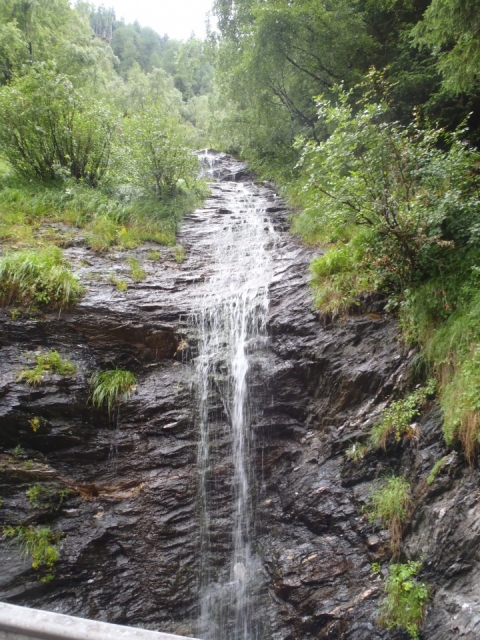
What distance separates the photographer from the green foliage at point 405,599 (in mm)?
3715

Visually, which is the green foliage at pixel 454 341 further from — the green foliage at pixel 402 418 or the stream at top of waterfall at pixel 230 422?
the stream at top of waterfall at pixel 230 422

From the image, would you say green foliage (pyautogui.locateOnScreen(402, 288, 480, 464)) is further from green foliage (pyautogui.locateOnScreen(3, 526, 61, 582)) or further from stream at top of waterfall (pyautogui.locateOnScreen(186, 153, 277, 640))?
green foliage (pyautogui.locateOnScreen(3, 526, 61, 582))

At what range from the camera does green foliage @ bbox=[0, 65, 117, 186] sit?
916cm

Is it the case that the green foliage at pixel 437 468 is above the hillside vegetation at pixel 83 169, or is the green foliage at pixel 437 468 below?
below

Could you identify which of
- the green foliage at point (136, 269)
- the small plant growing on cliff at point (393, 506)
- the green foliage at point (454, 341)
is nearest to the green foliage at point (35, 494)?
the green foliage at point (136, 269)

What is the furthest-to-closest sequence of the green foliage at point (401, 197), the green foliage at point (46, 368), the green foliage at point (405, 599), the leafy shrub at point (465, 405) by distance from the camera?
the green foliage at point (46, 368), the green foliage at point (401, 197), the leafy shrub at point (465, 405), the green foliage at point (405, 599)

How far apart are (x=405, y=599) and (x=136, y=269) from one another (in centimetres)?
644

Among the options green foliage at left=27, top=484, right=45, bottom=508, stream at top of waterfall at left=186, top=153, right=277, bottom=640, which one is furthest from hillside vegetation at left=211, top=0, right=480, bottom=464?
green foliage at left=27, top=484, right=45, bottom=508

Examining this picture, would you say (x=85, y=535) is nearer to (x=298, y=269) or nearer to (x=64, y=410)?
(x=64, y=410)

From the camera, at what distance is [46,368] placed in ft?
19.4

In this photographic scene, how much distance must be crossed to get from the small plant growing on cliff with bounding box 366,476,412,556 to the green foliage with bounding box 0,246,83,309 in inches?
205

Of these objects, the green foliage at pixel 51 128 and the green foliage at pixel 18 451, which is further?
the green foliage at pixel 51 128

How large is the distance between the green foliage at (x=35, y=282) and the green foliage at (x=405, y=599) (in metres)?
5.68

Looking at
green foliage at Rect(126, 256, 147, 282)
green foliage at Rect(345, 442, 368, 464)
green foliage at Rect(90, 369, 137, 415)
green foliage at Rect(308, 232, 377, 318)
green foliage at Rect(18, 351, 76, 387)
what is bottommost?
green foliage at Rect(345, 442, 368, 464)
